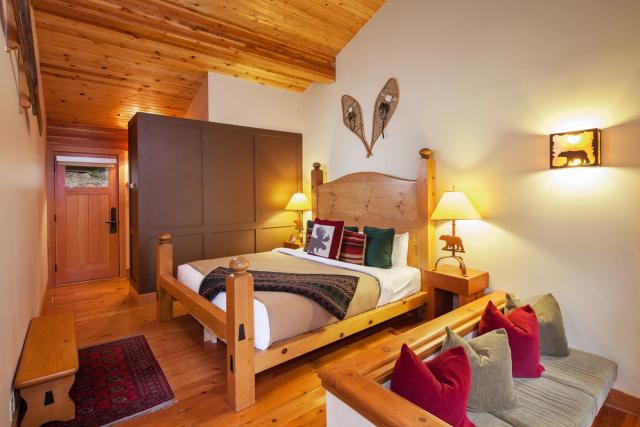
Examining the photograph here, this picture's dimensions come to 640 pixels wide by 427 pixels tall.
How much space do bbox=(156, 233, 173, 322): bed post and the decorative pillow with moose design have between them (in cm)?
143

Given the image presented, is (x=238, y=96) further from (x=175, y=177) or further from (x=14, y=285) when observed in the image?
(x=14, y=285)

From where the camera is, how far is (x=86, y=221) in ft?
16.4

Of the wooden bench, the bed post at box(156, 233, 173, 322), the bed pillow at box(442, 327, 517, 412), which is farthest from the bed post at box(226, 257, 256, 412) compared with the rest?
the bed post at box(156, 233, 173, 322)

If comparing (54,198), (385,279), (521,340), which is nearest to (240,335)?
(385,279)

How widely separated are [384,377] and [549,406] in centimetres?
81

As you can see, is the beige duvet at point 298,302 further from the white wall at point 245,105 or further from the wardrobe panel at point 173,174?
the white wall at point 245,105

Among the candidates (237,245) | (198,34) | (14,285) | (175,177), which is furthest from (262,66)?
(14,285)

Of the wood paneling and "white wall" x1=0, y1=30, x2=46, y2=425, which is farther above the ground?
the wood paneling

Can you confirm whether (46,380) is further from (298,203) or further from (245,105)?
(245,105)

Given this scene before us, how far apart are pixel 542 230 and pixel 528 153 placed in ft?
1.91

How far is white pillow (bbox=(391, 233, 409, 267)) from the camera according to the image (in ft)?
10.6

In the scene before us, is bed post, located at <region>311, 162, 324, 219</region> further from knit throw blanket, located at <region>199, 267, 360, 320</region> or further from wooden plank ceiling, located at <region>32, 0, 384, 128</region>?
knit throw blanket, located at <region>199, 267, 360, 320</region>

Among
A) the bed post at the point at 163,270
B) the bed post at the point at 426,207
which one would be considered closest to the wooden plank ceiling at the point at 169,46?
the bed post at the point at 426,207

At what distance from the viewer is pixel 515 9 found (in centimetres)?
254
